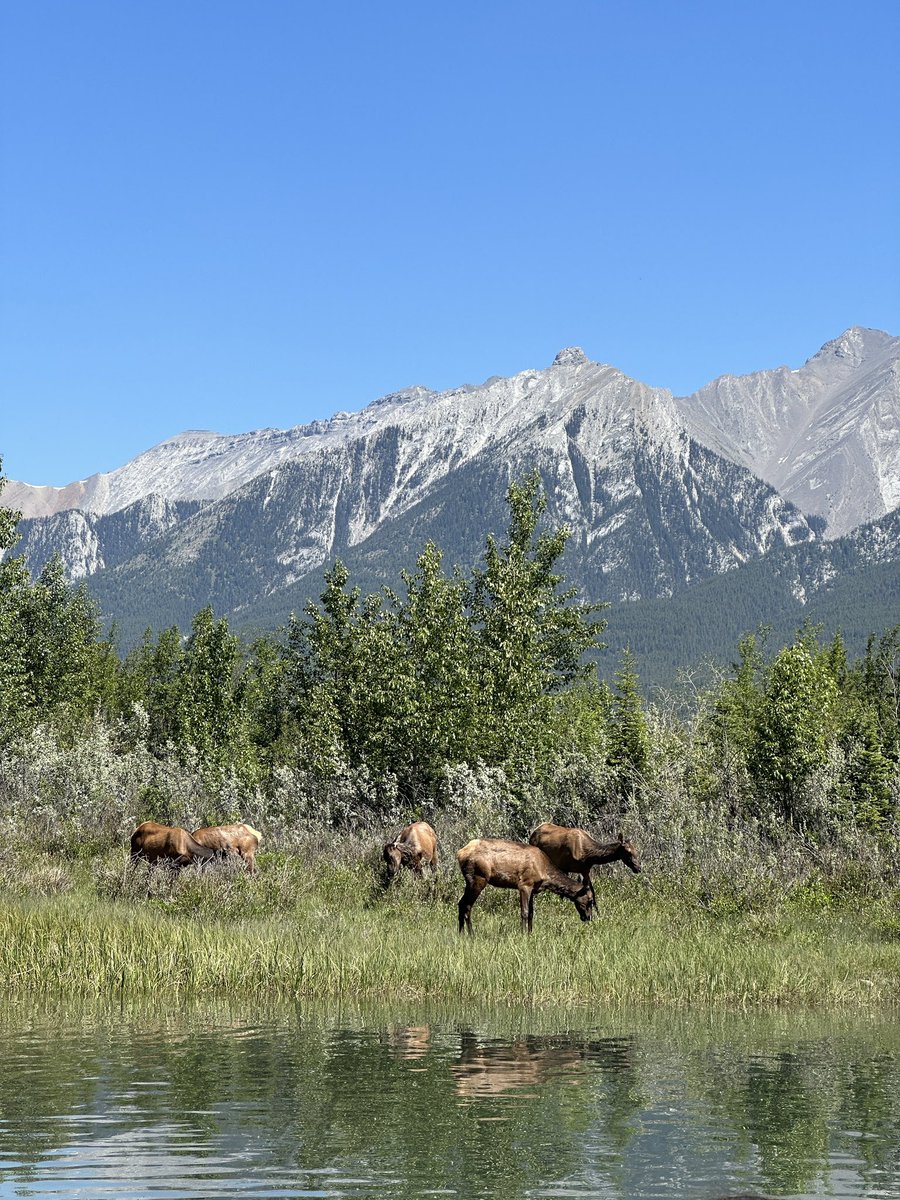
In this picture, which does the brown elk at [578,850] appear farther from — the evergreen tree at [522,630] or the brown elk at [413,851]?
the evergreen tree at [522,630]

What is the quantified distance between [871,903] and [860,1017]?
9851 millimetres

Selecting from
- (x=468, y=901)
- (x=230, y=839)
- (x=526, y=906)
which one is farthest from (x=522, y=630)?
(x=468, y=901)

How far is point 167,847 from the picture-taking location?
32.2 metres

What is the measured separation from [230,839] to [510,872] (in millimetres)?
9782

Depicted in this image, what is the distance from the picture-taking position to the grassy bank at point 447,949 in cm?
2119

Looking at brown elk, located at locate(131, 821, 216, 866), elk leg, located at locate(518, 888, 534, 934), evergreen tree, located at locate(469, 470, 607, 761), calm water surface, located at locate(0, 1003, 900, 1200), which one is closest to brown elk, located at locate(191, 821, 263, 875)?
brown elk, located at locate(131, 821, 216, 866)

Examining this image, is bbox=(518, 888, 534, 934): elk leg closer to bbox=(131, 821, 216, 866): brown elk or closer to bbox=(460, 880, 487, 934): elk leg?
bbox=(460, 880, 487, 934): elk leg

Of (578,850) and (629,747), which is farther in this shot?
(629,747)

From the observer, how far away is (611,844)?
96.4 ft

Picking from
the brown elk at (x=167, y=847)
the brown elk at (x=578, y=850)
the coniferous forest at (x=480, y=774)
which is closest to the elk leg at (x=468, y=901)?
the coniferous forest at (x=480, y=774)

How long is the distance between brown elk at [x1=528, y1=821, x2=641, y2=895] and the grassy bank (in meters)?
0.90

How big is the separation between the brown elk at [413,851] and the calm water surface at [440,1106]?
11.9 m

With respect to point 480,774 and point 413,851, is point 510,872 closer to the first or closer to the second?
point 413,851

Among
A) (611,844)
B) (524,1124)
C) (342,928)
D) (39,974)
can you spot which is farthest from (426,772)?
(524,1124)
